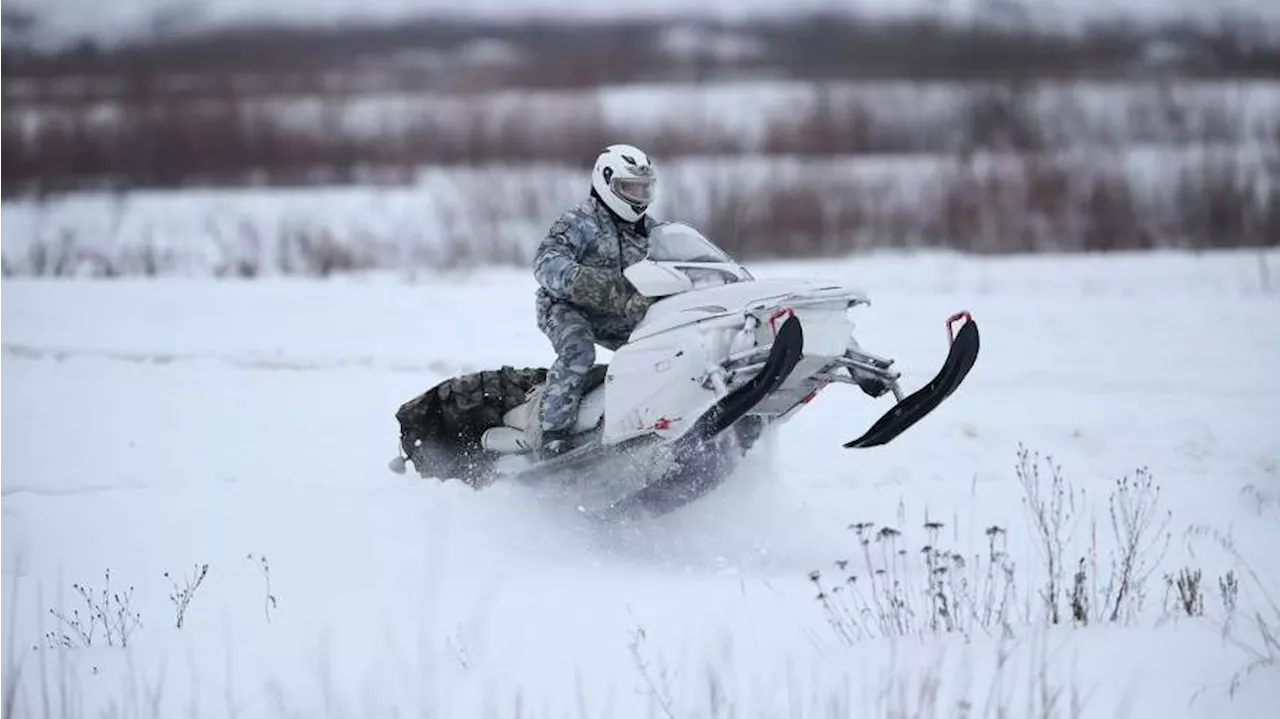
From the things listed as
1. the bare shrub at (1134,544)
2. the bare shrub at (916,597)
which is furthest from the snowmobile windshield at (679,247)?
the bare shrub at (1134,544)

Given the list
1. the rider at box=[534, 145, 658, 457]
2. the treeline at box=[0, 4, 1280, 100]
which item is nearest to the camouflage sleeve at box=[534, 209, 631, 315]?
the rider at box=[534, 145, 658, 457]

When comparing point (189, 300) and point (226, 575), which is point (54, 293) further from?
point (226, 575)

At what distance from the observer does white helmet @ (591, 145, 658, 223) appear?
752 centimetres

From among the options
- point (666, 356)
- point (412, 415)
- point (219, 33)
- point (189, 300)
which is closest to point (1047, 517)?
point (666, 356)

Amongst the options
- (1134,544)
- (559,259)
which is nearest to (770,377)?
(559,259)

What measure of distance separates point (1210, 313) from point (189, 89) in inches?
1050

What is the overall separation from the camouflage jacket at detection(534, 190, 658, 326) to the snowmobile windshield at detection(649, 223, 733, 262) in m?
0.25

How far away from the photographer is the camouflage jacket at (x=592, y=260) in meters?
7.30

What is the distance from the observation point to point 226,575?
24.6ft

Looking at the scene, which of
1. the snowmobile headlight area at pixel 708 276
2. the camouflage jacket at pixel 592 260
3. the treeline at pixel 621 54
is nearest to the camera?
the snowmobile headlight area at pixel 708 276

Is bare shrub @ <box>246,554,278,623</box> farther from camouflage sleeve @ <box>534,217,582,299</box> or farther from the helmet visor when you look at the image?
the helmet visor

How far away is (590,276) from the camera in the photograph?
7297mm

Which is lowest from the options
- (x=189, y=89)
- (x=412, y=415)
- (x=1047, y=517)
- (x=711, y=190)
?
(x=1047, y=517)

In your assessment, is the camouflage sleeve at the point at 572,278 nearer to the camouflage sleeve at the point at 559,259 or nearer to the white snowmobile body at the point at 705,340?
the camouflage sleeve at the point at 559,259
